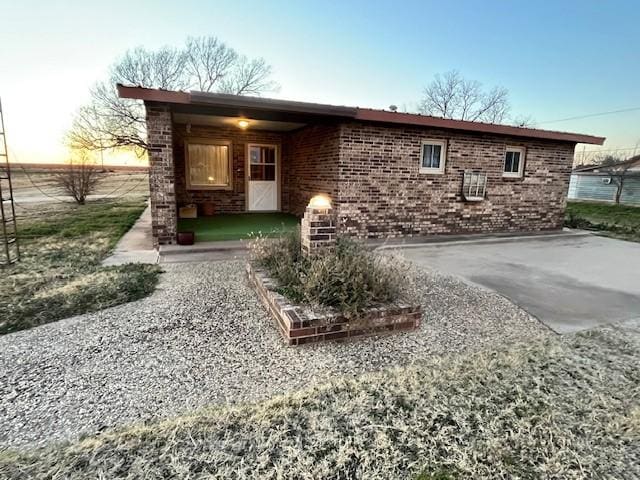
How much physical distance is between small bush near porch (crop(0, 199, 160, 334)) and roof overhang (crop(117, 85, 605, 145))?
2.74m

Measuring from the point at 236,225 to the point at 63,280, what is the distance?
12.6 ft

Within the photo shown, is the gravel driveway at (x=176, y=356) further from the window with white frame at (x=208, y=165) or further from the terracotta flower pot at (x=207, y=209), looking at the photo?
the window with white frame at (x=208, y=165)

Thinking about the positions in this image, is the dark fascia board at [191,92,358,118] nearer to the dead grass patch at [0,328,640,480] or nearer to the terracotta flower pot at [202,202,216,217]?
the terracotta flower pot at [202,202,216,217]

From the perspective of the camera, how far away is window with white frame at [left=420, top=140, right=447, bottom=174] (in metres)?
8.08

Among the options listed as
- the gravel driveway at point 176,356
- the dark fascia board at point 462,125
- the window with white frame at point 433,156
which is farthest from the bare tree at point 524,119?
the gravel driveway at point 176,356

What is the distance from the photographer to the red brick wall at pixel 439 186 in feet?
24.4

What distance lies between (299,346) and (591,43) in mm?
19451

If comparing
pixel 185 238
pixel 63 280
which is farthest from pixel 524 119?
pixel 63 280

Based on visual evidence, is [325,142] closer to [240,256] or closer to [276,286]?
[240,256]

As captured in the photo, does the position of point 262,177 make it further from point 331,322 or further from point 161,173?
point 331,322

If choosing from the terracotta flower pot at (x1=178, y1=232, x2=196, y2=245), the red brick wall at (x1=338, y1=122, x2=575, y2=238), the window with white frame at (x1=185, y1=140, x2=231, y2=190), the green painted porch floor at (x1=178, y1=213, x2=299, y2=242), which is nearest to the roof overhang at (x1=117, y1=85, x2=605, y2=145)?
the red brick wall at (x1=338, y1=122, x2=575, y2=238)

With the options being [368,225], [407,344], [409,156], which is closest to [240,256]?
[368,225]

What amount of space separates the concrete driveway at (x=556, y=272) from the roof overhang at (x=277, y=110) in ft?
8.86

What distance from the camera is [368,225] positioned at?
306 inches
